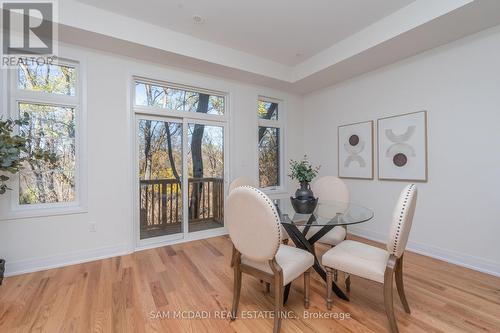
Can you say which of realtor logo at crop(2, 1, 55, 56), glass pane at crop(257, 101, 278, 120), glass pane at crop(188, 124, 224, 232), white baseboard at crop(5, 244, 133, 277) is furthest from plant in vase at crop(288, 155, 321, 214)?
realtor logo at crop(2, 1, 55, 56)

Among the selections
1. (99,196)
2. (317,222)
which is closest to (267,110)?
(317,222)

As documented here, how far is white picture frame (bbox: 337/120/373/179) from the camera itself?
11.9 ft

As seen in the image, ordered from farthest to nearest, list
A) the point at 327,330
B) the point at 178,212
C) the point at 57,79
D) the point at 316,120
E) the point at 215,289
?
the point at 316,120, the point at 178,212, the point at 57,79, the point at 215,289, the point at 327,330

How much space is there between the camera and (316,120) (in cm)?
459

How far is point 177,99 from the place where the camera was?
11.7 feet

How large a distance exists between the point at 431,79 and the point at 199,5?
9.77 feet

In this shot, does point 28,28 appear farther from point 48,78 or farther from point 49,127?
point 49,127

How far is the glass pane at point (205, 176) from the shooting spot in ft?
12.2

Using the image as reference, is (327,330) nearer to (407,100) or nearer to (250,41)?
(407,100)

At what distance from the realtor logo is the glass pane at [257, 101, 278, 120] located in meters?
3.04

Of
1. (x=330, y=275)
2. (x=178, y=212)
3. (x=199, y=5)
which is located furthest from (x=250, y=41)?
(x=330, y=275)

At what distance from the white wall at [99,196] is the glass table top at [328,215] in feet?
7.23

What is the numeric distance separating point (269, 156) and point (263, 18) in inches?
95.3

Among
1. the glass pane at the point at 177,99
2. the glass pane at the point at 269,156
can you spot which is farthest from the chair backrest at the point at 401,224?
the glass pane at the point at 177,99
